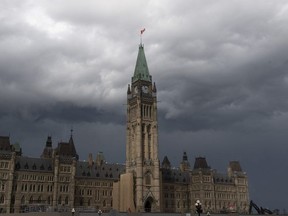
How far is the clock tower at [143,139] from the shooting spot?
11869cm

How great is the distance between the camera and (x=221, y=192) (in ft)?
503

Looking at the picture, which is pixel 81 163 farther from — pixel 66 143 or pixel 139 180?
pixel 139 180

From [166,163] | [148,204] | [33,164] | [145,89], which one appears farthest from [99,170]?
[166,163]

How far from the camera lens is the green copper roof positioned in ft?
433

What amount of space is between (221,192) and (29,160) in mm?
73196

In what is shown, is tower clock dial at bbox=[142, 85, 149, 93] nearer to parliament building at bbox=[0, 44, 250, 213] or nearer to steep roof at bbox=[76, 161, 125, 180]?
parliament building at bbox=[0, 44, 250, 213]

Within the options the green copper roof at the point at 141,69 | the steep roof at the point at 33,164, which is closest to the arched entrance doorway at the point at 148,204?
the steep roof at the point at 33,164

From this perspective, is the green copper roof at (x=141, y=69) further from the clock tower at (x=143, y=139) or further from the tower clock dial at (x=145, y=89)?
the tower clock dial at (x=145, y=89)

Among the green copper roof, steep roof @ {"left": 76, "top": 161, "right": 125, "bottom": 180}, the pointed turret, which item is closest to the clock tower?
the green copper roof

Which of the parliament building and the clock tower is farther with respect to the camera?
the clock tower

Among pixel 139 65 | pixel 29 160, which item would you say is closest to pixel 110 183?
pixel 29 160

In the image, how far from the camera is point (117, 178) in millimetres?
138125

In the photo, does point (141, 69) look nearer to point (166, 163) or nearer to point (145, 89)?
point (145, 89)

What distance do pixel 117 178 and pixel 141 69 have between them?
38196 millimetres
